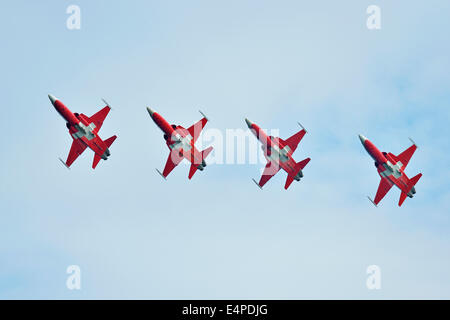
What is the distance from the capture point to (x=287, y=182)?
16700 centimetres

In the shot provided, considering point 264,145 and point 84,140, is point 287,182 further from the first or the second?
point 84,140

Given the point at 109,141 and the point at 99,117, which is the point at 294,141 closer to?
the point at 109,141

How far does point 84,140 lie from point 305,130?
30566 millimetres

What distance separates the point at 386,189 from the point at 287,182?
47.2 feet

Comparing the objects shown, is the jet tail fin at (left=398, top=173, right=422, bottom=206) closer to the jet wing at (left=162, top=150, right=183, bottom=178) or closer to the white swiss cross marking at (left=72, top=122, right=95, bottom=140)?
the jet wing at (left=162, top=150, right=183, bottom=178)

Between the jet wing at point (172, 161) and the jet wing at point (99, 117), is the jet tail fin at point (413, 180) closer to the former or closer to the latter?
the jet wing at point (172, 161)

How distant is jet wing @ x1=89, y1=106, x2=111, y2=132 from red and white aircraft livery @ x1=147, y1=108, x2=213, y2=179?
6481mm

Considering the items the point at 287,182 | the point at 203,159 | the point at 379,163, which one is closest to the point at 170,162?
the point at 203,159

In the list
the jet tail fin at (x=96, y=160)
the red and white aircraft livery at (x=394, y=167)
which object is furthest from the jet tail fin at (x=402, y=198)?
the jet tail fin at (x=96, y=160)

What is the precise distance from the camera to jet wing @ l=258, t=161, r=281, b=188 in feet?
552

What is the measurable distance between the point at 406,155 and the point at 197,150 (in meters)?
29.2
